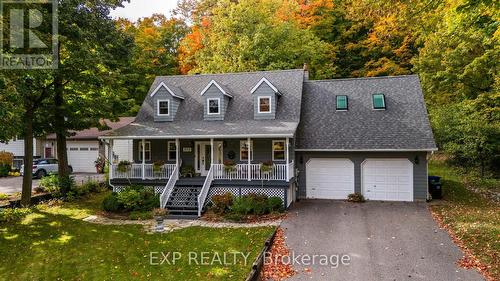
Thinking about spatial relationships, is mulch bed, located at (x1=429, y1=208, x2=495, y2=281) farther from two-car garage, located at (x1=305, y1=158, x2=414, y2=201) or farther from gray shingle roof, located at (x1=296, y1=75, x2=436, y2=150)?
gray shingle roof, located at (x1=296, y1=75, x2=436, y2=150)

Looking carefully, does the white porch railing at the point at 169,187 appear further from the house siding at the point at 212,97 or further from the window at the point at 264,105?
the window at the point at 264,105

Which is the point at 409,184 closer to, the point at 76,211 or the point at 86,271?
the point at 86,271

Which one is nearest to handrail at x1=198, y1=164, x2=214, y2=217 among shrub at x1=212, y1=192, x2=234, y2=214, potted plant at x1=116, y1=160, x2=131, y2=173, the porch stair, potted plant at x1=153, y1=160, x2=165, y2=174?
the porch stair

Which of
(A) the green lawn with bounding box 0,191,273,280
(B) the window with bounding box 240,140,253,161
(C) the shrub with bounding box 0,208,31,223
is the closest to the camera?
(A) the green lawn with bounding box 0,191,273,280

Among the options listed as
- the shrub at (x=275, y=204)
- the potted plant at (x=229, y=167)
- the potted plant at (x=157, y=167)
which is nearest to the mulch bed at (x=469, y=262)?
the shrub at (x=275, y=204)

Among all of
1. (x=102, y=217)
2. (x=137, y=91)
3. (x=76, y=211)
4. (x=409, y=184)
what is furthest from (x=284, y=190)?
(x=137, y=91)
